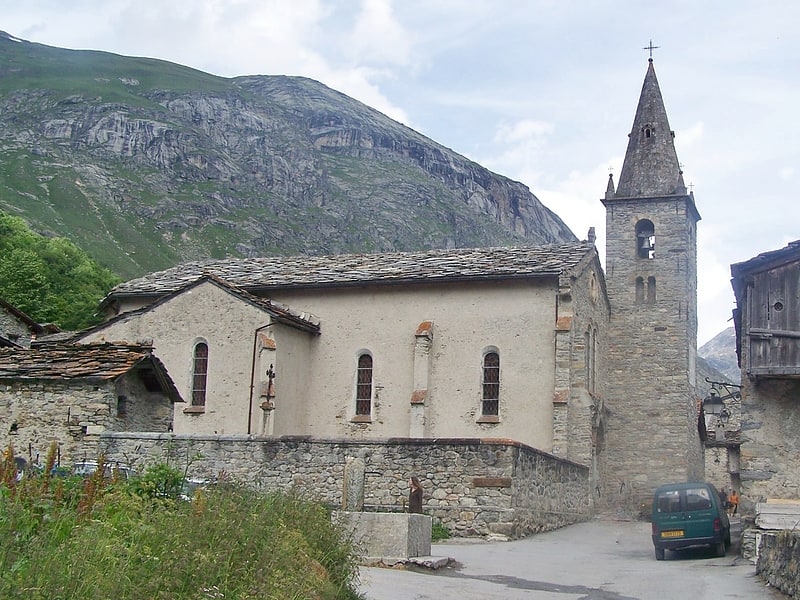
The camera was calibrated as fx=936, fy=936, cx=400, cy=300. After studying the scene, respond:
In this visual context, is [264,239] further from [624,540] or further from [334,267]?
[624,540]

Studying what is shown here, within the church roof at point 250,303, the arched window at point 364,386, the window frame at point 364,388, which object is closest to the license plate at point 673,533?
the window frame at point 364,388

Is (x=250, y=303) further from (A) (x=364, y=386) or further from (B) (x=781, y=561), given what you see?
(B) (x=781, y=561)

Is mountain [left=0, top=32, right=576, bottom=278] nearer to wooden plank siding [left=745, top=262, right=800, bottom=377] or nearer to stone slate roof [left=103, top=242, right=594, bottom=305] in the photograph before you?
stone slate roof [left=103, top=242, right=594, bottom=305]

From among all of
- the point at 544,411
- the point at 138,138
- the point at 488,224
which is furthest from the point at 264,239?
the point at 544,411

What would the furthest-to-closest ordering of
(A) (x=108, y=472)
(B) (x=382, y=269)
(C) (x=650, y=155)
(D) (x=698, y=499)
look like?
(C) (x=650, y=155) → (B) (x=382, y=269) → (D) (x=698, y=499) → (A) (x=108, y=472)

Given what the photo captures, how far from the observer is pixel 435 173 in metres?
180

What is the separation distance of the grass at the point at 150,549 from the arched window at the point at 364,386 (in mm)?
21900

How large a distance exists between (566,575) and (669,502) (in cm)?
484

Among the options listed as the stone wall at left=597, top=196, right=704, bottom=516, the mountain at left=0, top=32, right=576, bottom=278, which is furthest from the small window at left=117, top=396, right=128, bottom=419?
the mountain at left=0, top=32, right=576, bottom=278

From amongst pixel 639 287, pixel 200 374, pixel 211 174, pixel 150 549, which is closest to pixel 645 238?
pixel 639 287

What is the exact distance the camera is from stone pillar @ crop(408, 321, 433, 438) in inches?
1242

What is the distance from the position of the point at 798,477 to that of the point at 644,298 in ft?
70.7

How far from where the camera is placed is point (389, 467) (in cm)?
2139

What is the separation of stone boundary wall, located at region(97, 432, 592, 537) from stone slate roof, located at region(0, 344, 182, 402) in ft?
4.84
